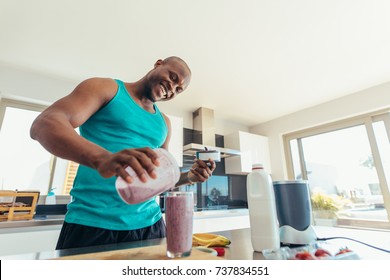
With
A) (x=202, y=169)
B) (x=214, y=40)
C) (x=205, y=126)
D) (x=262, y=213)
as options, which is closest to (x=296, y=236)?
(x=262, y=213)

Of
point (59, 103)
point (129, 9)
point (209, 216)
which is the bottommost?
point (209, 216)

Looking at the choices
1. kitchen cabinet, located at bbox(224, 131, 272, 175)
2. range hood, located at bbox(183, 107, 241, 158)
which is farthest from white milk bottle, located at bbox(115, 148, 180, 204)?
kitchen cabinet, located at bbox(224, 131, 272, 175)

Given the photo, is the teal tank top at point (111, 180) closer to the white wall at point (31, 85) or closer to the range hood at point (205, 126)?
the white wall at point (31, 85)

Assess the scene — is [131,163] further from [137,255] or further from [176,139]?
[176,139]

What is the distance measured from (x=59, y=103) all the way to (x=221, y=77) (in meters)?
1.87

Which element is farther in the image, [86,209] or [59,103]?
[86,209]

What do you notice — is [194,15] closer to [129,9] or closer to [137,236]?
[129,9]

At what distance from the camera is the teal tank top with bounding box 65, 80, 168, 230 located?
0.63m

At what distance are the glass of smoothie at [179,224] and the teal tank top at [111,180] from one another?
25 cm

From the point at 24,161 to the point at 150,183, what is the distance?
223 centimetres

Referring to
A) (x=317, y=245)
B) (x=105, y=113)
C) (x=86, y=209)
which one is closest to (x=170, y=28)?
(x=105, y=113)

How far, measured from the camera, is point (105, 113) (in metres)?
0.67

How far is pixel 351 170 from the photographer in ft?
8.61

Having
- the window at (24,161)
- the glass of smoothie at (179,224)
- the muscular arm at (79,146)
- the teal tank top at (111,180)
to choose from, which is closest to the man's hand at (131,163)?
the muscular arm at (79,146)
